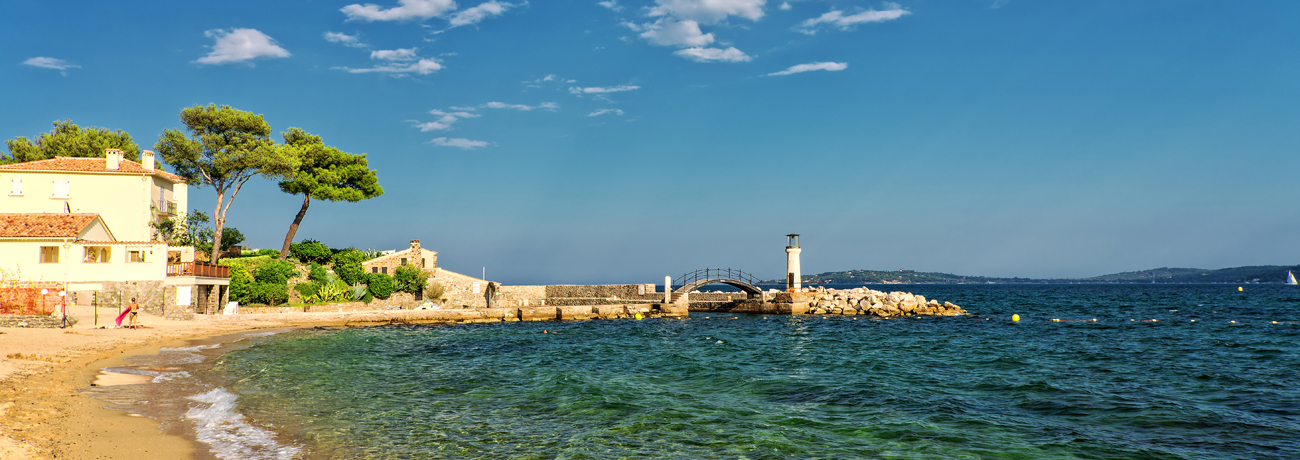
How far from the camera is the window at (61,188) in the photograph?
3356 centimetres

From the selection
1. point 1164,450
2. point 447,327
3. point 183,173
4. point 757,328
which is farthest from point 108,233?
point 1164,450

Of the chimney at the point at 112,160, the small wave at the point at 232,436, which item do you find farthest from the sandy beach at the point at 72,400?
the chimney at the point at 112,160

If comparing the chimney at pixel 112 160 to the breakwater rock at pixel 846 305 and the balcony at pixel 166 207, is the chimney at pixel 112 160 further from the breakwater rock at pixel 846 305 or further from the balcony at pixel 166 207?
the breakwater rock at pixel 846 305

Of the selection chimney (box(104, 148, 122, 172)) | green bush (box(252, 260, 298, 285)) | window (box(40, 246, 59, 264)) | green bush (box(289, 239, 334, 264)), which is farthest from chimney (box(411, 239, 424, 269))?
window (box(40, 246, 59, 264))

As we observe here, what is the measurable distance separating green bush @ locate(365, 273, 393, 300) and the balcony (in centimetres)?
1080

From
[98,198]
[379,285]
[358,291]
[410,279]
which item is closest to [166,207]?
[98,198]

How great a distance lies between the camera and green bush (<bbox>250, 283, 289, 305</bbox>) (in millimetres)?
35312

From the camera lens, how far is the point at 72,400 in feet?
36.7

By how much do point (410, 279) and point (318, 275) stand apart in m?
5.14

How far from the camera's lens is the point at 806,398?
13781 millimetres

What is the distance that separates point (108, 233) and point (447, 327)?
1613cm

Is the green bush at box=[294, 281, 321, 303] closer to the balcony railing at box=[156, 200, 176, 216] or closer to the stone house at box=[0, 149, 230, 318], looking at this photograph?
the stone house at box=[0, 149, 230, 318]

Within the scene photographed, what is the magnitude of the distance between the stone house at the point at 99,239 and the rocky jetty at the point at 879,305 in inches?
1335

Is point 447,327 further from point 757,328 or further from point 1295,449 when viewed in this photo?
point 1295,449
